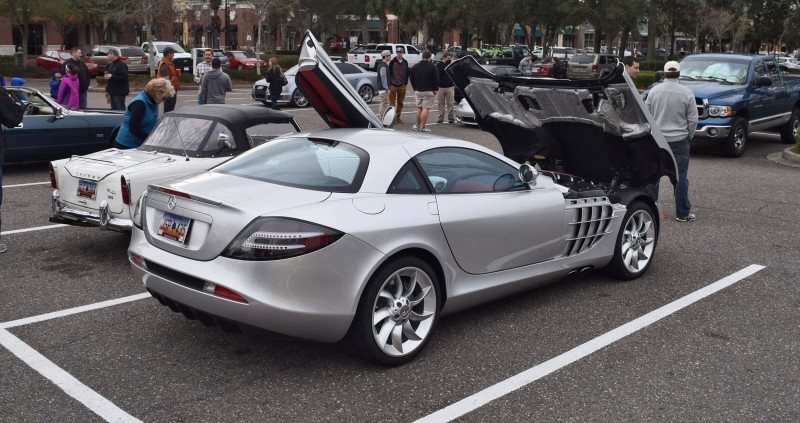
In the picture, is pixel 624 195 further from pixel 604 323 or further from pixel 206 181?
pixel 206 181

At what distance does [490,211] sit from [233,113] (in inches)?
140

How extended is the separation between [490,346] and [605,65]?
2.79 metres

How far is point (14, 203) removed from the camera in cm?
962

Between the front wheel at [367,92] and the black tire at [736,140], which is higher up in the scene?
the front wheel at [367,92]

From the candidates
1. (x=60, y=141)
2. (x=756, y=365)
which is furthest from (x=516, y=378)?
(x=60, y=141)

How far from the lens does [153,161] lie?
725 cm

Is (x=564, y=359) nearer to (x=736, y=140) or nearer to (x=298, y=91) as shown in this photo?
(x=736, y=140)

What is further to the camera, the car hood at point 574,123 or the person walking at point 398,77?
the person walking at point 398,77

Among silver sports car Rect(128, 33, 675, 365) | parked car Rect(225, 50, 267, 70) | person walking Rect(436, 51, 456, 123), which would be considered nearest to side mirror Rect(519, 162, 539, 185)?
silver sports car Rect(128, 33, 675, 365)

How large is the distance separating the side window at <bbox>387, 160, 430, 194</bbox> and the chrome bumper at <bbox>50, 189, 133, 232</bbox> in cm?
287

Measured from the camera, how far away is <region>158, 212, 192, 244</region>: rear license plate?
4672mm

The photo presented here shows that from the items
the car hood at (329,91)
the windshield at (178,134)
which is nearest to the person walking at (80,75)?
the windshield at (178,134)

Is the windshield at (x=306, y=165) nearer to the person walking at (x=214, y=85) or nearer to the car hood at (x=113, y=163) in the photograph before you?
the car hood at (x=113, y=163)

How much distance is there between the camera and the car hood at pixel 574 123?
6480 millimetres
